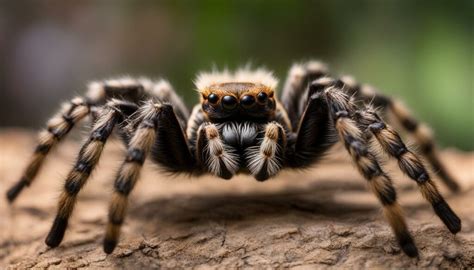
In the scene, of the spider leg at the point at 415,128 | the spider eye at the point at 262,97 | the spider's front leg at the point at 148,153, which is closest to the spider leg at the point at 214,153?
the spider's front leg at the point at 148,153

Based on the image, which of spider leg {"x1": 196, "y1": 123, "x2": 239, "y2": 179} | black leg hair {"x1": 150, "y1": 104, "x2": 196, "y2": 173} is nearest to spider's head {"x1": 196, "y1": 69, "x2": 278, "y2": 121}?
spider leg {"x1": 196, "y1": 123, "x2": 239, "y2": 179}

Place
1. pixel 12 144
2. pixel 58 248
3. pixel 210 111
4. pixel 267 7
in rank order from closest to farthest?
pixel 58 248 → pixel 210 111 → pixel 12 144 → pixel 267 7

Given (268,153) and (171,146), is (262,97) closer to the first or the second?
(268,153)

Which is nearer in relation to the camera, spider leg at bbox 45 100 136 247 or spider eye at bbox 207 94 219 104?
spider leg at bbox 45 100 136 247

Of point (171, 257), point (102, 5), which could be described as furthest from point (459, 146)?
point (102, 5)

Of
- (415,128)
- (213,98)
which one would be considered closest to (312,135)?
(213,98)

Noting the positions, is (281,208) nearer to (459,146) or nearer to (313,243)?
(313,243)

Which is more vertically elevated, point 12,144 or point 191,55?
point 191,55

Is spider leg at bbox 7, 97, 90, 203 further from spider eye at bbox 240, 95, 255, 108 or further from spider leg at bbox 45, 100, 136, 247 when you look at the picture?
spider eye at bbox 240, 95, 255, 108
